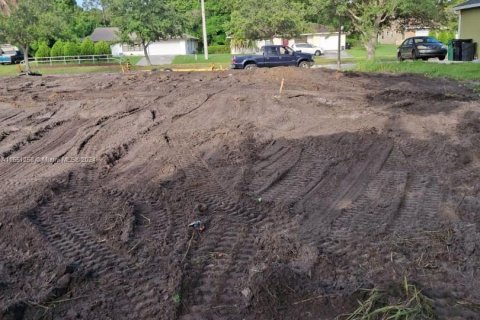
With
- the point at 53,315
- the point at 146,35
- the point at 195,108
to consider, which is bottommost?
the point at 53,315

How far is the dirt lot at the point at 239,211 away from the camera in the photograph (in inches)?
159

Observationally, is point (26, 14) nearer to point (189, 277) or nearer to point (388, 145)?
point (388, 145)

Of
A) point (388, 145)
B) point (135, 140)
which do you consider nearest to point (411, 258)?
point (388, 145)

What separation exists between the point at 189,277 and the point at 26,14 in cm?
3452

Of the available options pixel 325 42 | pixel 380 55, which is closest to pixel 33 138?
pixel 380 55

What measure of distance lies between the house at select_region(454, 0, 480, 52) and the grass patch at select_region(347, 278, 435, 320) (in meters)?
26.6

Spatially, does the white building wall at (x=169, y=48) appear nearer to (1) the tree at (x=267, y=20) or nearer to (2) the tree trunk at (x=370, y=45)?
(1) the tree at (x=267, y=20)

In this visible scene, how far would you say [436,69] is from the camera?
68.6ft

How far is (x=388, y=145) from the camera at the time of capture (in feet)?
28.6

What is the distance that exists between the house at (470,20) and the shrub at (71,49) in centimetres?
3534

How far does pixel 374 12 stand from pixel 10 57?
3585cm

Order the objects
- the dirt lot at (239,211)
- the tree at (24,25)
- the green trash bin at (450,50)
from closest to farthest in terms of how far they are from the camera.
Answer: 1. the dirt lot at (239,211)
2. the green trash bin at (450,50)
3. the tree at (24,25)

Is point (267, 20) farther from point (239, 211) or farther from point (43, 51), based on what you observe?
point (239, 211)

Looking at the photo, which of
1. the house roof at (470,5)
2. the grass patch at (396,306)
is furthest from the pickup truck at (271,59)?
the grass patch at (396,306)
